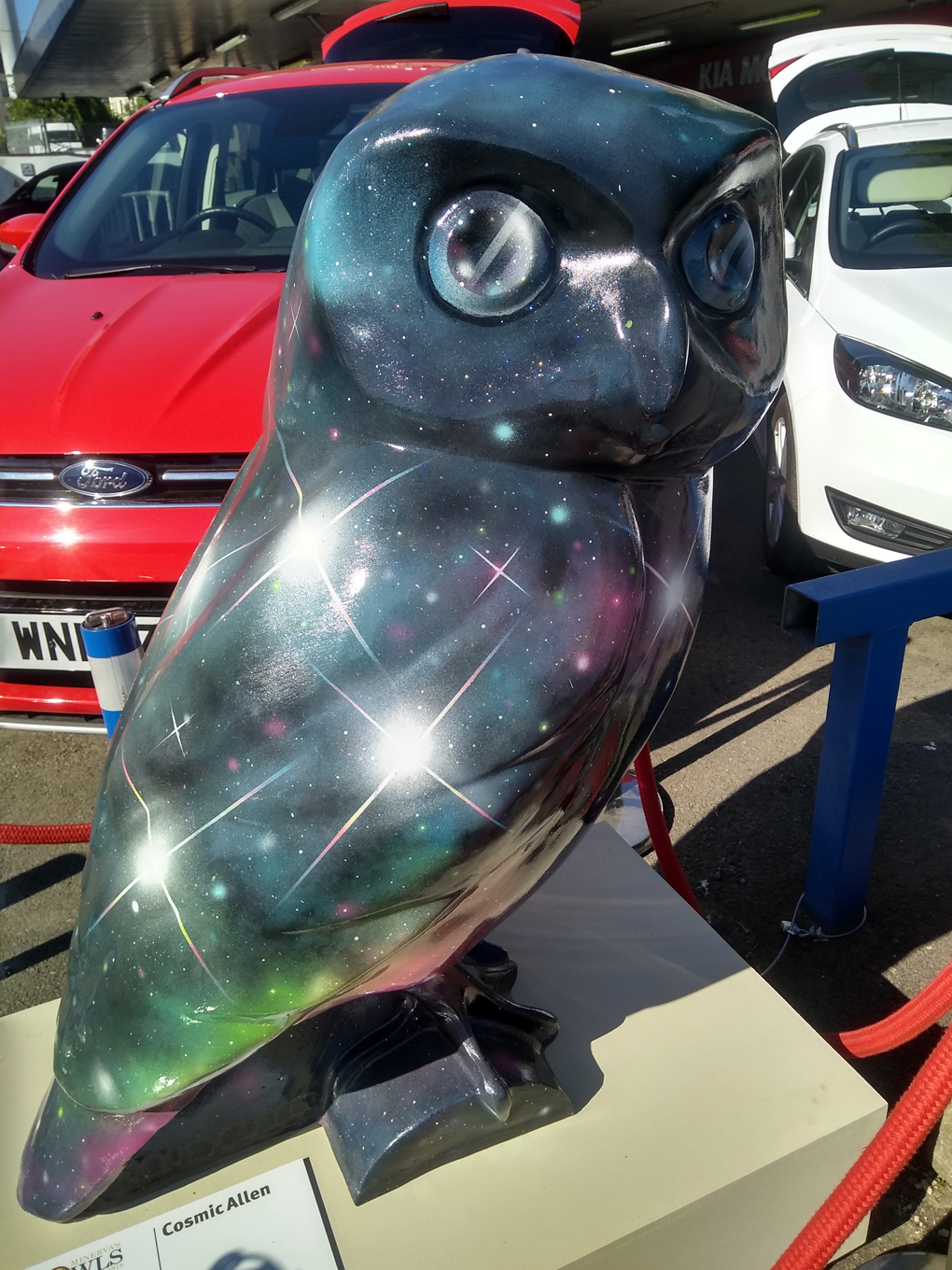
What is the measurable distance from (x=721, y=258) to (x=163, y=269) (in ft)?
7.97

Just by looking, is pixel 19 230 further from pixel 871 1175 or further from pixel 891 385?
pixel 871 1175

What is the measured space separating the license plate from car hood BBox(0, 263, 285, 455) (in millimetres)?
397

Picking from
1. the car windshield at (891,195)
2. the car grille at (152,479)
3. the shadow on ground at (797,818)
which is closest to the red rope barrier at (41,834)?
the car grille at (152,479)

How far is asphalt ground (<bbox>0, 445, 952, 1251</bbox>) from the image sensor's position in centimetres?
222

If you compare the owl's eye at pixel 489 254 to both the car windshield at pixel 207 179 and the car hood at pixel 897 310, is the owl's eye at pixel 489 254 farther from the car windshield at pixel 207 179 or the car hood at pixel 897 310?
the car hood at pixel 897 310

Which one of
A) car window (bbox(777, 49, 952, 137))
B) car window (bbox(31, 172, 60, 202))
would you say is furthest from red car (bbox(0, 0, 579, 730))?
car window (bbox(31, 172, 60, 202))

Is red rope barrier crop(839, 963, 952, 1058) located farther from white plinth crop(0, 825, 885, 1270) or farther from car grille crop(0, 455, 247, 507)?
car grille crop(0, 455, 247, 507)

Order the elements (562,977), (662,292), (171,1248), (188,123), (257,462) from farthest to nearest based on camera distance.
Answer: (188,123)
(562,977)
(171,1248)
(257,462)
(662,292)

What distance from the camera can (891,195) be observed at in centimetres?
416

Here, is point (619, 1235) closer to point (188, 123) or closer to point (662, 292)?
point (662, 292)

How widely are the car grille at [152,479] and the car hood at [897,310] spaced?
2.26 metres

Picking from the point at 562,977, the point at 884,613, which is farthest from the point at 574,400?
the point at 884,613

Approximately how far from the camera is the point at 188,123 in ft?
11.2

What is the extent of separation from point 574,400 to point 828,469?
9.70 feet
